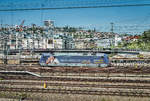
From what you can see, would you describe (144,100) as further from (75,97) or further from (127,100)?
(75,97)

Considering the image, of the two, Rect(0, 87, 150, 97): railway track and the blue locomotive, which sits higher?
the blue locomotive

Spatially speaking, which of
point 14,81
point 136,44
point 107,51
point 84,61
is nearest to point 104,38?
point 107,51

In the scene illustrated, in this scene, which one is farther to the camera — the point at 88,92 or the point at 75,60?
the point at 75,60

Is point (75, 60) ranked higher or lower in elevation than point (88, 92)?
higher

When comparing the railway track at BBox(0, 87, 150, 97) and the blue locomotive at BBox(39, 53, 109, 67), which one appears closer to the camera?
the railway track at BBox(0, 87, 150, 97)

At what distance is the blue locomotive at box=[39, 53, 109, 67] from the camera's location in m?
10.9

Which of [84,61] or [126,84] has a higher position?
[84,61]

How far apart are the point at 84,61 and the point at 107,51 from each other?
8991 mm

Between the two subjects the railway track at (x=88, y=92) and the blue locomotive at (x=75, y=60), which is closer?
the railway track at (x=88, y=92)

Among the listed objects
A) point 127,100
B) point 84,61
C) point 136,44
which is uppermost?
point 136,44

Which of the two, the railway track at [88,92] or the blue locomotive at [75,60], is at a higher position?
the blue locomotive at [75,60]

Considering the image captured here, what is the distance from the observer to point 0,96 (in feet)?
18.3

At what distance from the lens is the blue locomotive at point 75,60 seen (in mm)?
10945

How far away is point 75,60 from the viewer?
1130 centimetres
